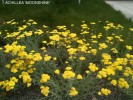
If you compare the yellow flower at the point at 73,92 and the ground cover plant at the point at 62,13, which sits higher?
the yellow flower at the point at 73,92

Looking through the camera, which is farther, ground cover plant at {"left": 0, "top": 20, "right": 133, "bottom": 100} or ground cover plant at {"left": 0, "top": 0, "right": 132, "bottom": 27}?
ground cover plant at {"left": 0, "top": 0, "right": 132, "bottom": 27}

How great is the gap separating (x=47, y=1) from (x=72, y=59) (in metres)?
4.59

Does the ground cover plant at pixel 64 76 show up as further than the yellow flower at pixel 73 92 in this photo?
Yes

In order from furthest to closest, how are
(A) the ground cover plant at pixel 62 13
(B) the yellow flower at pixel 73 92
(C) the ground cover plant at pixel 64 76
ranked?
(A) the ground cover plant at pixel 62 13
(C) the ground cover plant at pixel 64 76
(B) the yellow flower at pixel 73 92

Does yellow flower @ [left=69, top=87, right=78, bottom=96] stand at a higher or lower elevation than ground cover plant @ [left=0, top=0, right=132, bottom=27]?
higher

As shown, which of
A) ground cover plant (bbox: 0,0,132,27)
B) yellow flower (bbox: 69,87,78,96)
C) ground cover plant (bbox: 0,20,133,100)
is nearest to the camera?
yellow flower (bbox: 69,87,78,96)

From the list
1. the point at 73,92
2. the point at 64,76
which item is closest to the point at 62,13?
the point at 64,76

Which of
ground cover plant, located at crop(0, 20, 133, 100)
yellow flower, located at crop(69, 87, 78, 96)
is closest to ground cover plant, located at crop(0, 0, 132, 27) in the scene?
ground cover plant, located at crop(0, 20, 133, 100)

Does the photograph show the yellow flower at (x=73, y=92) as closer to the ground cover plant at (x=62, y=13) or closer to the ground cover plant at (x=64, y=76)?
the ground cover plant at (x=64, y=76)

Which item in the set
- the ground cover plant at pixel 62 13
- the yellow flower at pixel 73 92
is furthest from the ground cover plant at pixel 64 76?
the ground cover plant at pixel 62 13

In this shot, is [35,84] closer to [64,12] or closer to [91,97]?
[91,97]

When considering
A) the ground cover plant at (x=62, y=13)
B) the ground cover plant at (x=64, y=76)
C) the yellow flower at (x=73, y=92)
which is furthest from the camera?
the ground cover plant at (x=62, y=13)

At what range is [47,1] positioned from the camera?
842 centimetres

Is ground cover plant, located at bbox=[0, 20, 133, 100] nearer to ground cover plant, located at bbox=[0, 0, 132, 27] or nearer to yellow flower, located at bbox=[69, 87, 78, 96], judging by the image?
yellow flower, located at bbox=[69, 87, 78, 96]
